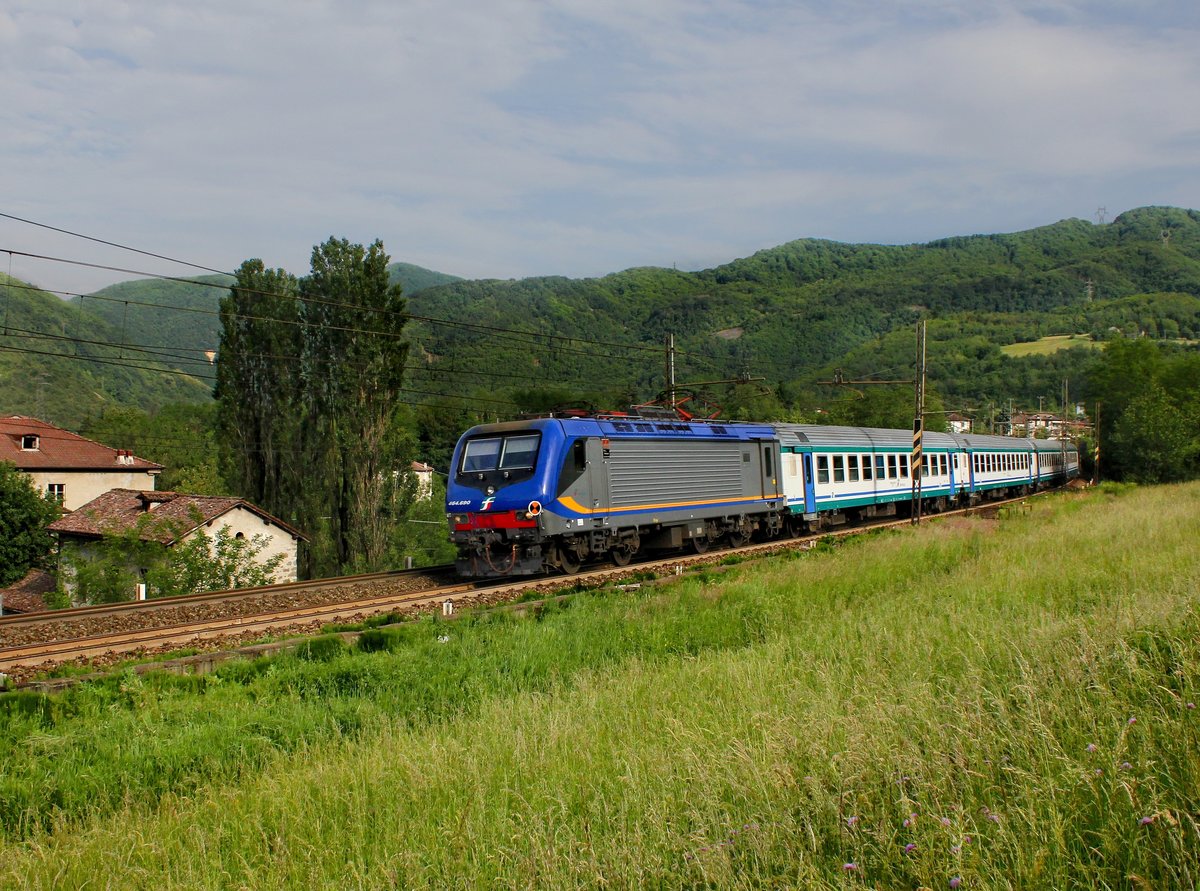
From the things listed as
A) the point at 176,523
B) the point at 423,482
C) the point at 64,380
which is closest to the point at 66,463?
the point at 423,482

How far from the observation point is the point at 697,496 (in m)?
22.5

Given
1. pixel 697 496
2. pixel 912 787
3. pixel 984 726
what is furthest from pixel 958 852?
pixel 697 496

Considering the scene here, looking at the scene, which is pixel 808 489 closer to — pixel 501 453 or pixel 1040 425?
pixel 501 453

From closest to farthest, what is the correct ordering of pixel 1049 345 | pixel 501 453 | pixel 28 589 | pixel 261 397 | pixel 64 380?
pixel 501 453, pixel 261 397, pixel 28 589, pixel 64 380, pixel 1049 345

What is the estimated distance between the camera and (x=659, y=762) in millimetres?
5535

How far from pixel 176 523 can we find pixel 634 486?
21682mm

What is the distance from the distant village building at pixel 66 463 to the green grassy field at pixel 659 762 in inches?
2031

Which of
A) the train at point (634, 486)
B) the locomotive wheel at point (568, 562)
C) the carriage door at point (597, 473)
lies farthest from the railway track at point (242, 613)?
the carriage door at point (597, 473)

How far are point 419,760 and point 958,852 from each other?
Result: 3.93 m

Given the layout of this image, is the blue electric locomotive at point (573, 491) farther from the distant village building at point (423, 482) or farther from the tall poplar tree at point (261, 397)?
Answer: the tall poplar tree at point (261, 397)

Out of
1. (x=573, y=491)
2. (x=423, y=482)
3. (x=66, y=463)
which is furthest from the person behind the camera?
(x=66, y=463)

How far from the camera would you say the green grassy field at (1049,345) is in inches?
6560

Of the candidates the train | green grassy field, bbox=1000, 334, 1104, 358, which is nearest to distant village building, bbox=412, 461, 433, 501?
the train

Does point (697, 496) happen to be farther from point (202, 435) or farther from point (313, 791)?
point (202, 435)
